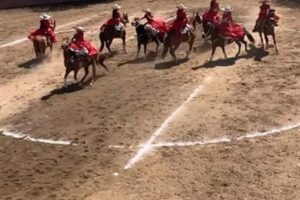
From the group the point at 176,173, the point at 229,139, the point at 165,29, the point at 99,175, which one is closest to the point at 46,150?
the point at 99,175

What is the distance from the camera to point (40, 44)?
23.5 metres

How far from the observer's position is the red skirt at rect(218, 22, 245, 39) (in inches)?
846

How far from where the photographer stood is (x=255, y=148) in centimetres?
1541

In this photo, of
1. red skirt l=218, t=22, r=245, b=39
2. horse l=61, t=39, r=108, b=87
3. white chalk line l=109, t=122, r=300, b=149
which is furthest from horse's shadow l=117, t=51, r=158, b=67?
white chalk line l=109, t=122, r=300, b=149

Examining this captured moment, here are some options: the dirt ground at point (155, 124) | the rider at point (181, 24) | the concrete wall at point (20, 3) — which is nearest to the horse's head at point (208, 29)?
the dirt ground at point (155, 124)

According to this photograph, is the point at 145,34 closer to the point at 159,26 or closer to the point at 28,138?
the point at 159,26

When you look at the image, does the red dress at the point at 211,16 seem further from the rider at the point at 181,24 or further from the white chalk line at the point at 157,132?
the white chalk line at the point at 157,132

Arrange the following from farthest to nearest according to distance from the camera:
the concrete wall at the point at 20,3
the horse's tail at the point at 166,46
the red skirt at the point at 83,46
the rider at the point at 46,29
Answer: the concrete wall at the point at 20,3
the rider at the point at 46,29
the horse's tail at the point at 166,46
the red skirt at the point at 83,46

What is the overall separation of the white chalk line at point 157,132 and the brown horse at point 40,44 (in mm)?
7267

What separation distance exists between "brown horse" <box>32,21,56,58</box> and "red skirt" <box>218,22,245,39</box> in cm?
697

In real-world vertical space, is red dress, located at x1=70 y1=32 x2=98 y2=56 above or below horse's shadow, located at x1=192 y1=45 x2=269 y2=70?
A: above

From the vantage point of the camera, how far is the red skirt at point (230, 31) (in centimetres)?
2148

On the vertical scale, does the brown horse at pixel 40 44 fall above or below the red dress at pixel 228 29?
below

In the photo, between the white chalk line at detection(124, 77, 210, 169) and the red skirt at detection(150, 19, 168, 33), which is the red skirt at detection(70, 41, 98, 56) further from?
the white chalk line at detection(124, 77, 210, 169)
